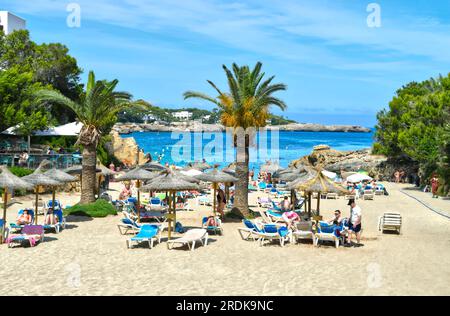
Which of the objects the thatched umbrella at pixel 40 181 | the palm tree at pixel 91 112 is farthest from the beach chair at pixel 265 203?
the thatched umbrella at pixel 40 181

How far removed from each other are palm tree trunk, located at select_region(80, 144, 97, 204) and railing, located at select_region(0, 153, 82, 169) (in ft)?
21.8

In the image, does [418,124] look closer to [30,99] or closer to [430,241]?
[430,241]

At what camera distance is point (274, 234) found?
15844 millimetres

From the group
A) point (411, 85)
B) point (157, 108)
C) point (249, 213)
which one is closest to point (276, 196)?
point (249, 213)

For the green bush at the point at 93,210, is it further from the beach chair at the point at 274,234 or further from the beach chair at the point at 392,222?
the beach chair at the point at 392,222

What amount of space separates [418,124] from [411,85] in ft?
77.7

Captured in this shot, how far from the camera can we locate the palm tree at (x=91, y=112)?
22766mm

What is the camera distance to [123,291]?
34.2ft

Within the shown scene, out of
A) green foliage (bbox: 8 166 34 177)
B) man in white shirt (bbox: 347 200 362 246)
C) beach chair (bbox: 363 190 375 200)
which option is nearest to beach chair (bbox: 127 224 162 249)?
man in white shirt (bbox: 347 200 362 246)

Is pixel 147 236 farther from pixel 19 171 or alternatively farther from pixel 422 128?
pixel 422 128

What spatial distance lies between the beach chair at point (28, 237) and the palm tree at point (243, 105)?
8.63m

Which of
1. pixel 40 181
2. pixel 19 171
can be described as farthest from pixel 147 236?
pixel 19 171

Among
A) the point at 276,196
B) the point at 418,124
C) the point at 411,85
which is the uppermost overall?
the point at 411,85
